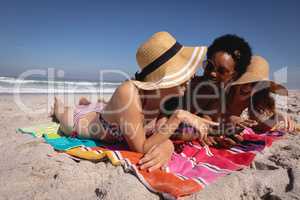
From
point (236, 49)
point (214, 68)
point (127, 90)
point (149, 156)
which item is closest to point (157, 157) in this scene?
point (149, 156)

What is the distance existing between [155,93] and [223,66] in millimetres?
841

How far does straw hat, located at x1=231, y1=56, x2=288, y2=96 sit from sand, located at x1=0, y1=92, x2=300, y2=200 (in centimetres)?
76

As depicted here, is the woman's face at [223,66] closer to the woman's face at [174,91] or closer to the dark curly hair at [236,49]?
the dark curly hair at [236,49]

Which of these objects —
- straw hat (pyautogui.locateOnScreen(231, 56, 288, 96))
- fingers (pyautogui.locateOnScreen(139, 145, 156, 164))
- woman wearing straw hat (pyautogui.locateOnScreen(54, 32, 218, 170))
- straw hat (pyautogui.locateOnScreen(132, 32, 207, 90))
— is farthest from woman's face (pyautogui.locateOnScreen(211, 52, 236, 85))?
fingers (pyautogui.locateOnScreen(139, 145, 156, 164))

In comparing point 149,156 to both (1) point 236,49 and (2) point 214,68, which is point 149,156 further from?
(1) point 236,49

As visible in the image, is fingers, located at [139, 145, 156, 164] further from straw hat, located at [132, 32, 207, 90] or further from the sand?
straw hat, located at [132, 32, 207, 90]

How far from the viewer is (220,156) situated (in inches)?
91.3

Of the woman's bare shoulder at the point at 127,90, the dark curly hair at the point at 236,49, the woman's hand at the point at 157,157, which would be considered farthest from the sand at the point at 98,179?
the dark curly hair at the point at 236,49

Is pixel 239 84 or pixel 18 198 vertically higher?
A: pixel 239 84

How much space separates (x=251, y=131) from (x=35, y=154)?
2.52 m

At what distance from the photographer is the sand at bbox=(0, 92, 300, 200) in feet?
5.27

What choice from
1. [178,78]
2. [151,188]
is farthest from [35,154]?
[178,78]

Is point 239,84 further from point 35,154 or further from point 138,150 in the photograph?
point 35,154

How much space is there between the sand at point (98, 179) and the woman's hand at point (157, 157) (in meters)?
0.16
